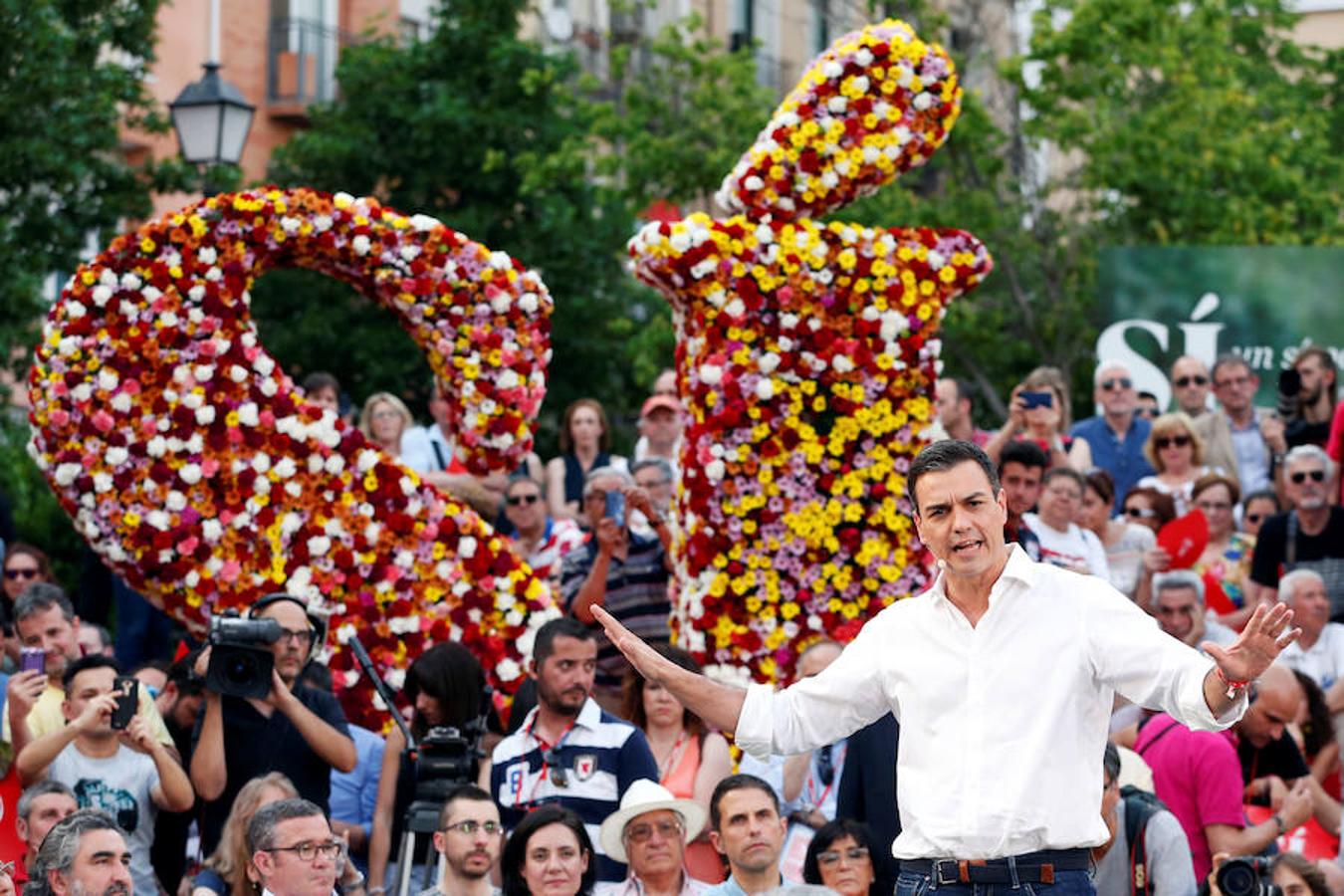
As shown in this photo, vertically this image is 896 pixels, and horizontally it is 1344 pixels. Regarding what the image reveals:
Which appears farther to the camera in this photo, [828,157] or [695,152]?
[695,152]

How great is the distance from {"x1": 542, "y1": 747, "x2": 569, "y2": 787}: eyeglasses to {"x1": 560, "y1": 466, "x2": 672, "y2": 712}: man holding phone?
1942 mm

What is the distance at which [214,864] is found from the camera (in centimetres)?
909

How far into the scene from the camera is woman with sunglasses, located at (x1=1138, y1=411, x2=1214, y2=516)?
13930mm

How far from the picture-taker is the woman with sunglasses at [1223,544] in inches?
525

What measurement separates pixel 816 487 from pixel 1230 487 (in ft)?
9.85

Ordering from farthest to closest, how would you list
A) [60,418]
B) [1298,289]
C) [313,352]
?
1. [313,352]
2. [1298,289]
3. [60,418]

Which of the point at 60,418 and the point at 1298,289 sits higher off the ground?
the point at 1298,289

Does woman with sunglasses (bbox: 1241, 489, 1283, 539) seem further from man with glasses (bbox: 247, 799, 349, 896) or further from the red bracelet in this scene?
the red bracelet

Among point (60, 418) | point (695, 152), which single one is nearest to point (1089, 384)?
point (695, 152)

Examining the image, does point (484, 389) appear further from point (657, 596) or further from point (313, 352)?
point (313, 352)

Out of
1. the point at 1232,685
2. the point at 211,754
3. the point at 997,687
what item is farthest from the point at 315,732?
the point at 1232,685

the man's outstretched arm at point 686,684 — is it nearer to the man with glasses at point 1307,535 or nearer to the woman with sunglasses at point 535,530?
the woman with sunglasses at point 535,530

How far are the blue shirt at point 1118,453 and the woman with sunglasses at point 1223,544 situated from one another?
1.33 meters

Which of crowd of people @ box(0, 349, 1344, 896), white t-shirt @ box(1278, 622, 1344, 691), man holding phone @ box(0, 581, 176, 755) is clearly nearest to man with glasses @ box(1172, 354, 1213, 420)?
crowd of people @ box(0, 349, 1344, 896)
